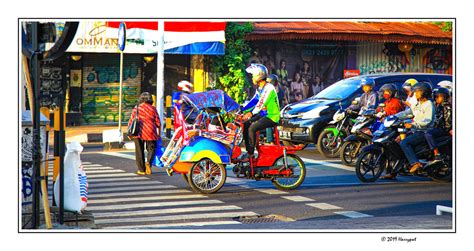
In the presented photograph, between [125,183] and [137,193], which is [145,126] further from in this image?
[137,193]

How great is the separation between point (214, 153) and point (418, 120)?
379cm

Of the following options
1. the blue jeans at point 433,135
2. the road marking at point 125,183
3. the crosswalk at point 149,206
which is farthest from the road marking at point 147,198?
the blue jeans at point 433,135

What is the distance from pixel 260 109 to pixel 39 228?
16.8ft

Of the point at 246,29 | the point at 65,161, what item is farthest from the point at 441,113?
the point at 246,29

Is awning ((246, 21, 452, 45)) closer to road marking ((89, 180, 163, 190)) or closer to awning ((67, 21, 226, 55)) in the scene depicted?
awning ((67, 21, 226, 55))

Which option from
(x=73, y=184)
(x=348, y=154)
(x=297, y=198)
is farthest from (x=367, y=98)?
(x=73, y=184)

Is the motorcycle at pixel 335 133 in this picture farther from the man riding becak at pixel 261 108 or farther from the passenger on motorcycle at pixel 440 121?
the man riding becak at pixel 261 108

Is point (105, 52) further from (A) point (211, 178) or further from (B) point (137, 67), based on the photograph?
(A) point (211, 178)

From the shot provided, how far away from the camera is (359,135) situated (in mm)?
15688

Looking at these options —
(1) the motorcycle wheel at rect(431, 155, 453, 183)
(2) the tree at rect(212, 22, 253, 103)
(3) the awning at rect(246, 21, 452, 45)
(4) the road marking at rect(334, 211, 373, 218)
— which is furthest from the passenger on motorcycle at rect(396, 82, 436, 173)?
(2) the tree at rect(212, 22, 253, 103)

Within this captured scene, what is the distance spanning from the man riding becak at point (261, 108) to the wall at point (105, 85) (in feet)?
40.4

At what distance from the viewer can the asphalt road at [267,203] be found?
991 cm

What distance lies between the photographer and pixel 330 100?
18.5m

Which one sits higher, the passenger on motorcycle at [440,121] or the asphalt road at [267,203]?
the passenger on motorcycle at [440,121]
